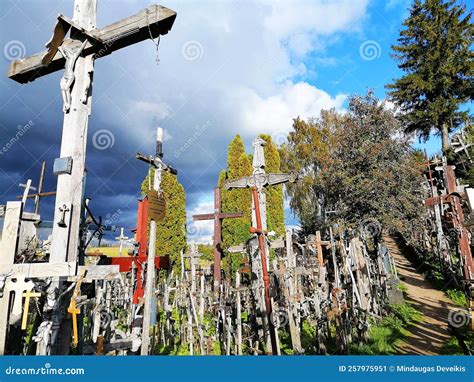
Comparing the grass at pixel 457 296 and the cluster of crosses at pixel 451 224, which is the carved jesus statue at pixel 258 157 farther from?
the grass at pixel 457 296

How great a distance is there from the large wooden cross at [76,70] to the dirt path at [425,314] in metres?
7.04

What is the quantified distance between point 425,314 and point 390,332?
7.80 ft

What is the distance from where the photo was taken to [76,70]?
3.73 m

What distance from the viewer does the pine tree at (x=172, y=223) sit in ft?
65.5

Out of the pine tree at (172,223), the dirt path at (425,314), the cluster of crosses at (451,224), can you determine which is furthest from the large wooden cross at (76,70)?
the pine tree at (172,223)

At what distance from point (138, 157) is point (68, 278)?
4.08m

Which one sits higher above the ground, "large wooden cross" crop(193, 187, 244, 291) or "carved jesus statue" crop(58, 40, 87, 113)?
"carved jesus statue" crop(58, 40, 87, 113)

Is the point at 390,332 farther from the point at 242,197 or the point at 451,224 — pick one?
the point at 242,197

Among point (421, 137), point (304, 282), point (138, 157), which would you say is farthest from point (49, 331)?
point (421, 137)

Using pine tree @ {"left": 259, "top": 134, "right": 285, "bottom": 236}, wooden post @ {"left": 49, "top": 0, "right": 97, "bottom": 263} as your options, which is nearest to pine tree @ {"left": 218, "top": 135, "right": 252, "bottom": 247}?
pine tree @ {"left": 259, "top": 134, "right": 285, "bottom": 236}

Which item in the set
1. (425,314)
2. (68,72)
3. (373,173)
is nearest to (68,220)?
(68,72)

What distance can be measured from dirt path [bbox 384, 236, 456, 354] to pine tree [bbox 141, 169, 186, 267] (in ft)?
40.1

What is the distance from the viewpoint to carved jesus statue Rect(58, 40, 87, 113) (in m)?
3.58

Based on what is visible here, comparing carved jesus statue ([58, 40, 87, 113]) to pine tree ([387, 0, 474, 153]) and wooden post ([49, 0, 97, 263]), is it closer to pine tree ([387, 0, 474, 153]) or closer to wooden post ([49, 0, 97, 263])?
wooden post ([49, 0, 97, 263])
